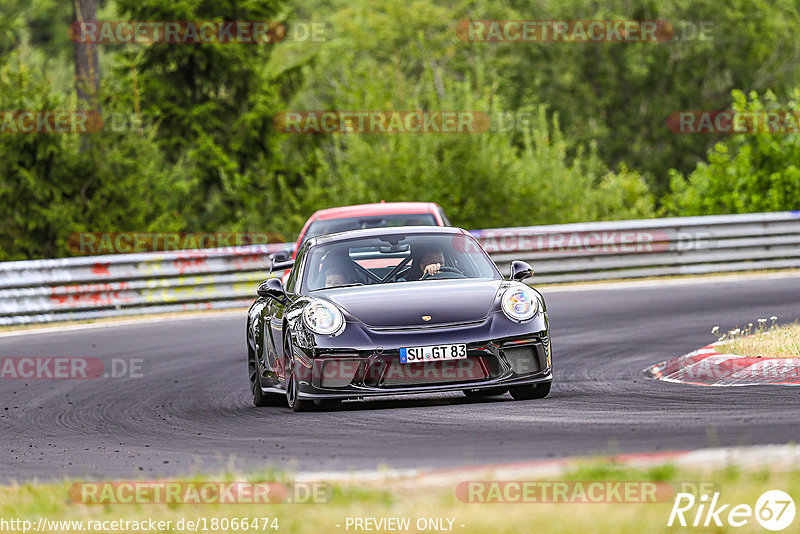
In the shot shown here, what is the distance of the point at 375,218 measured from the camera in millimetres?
15188

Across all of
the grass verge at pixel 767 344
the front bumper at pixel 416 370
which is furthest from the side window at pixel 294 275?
the grass verge at pixel 767 344

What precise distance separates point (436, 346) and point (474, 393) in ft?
3.56

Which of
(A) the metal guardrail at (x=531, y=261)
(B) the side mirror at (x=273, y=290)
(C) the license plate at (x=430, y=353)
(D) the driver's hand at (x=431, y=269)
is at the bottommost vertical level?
(A) the metal guardrail at (x=531, y=261)

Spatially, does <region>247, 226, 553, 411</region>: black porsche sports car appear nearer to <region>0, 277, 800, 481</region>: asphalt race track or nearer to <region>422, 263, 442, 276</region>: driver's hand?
<region>422, 263, 442, 276</region>: driver's hand

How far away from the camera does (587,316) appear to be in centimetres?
1733

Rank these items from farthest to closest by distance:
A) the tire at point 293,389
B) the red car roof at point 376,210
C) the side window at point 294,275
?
1. the red car roof at point 376,210
2. the side window at point 294,275
3. the tire at point 293,389

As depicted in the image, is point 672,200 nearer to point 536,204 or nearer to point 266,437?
point 536,204

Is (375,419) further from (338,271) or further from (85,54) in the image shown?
(85,54)

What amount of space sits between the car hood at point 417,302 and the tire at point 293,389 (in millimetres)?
521

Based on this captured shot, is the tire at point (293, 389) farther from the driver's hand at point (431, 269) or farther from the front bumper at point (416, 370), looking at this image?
the driver's hand at point (431, 269)

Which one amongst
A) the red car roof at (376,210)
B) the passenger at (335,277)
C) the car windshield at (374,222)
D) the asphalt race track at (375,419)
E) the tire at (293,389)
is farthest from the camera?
the red car roof at (376,210)

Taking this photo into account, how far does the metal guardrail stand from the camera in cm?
2103

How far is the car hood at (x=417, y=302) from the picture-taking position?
940 cm

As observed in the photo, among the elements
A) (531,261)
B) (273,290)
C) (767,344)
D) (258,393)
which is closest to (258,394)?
(258,393)
